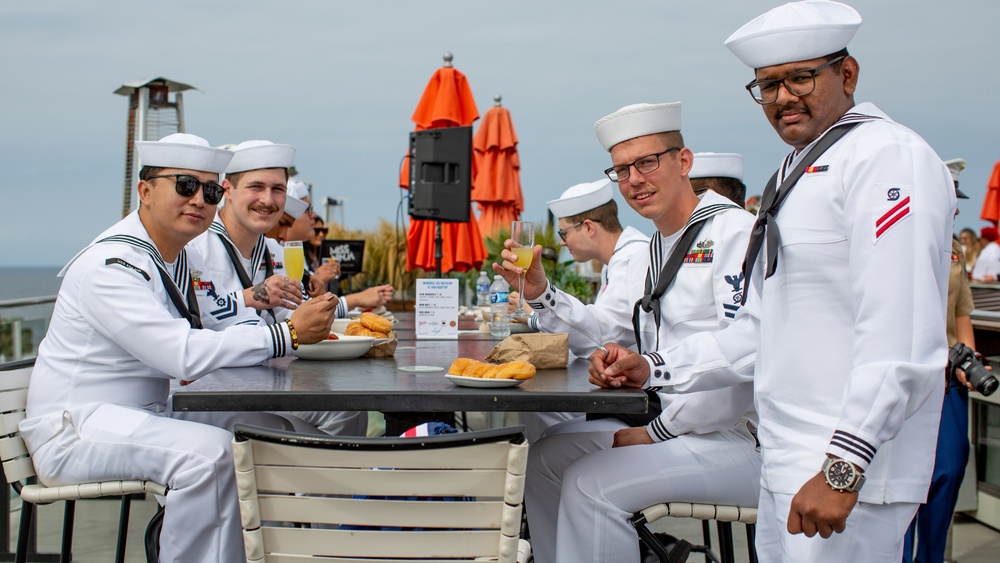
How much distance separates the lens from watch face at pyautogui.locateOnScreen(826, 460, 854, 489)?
156 cm

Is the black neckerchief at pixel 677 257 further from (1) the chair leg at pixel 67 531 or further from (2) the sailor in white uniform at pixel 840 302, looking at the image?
(1) the chair leg at pixel 67 531

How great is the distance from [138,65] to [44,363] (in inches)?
393

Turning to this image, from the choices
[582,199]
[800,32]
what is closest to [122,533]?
[800,32]

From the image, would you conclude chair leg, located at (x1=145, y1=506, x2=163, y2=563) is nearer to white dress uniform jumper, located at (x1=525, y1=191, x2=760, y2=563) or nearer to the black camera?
white dress uniform jumper, located at (x1=525, y1=191, x2=760, y2=563)

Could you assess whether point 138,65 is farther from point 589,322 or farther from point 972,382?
point 972,382

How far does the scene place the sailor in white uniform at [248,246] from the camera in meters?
4.10

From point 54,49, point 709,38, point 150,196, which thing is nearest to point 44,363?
point 150,196

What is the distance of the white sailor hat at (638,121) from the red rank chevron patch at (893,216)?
1.63m

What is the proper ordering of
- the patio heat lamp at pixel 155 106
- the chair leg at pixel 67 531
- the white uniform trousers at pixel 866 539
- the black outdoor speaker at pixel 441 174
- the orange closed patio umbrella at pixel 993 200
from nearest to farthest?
the white uniform trousers at pixel 866 539 < the chair leg at pixel 67 531 < the black outdoor speaker at pixel 441 174 < the patio heat lamp at pixel 155 106 < the orange closed patio umbrella at pixel 993 200

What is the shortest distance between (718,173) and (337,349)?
1.91 metres

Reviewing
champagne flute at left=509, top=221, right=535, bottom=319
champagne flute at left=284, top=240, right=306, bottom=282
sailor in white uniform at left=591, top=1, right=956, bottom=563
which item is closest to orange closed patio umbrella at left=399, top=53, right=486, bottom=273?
champagne flute at left=284, top=240, right=306, bottom=282

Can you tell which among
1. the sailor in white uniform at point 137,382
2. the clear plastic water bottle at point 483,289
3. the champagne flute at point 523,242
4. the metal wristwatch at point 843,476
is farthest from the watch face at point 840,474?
the clear plastic water bottle at point 483,289

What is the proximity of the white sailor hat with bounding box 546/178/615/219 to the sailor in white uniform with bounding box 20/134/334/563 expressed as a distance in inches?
101

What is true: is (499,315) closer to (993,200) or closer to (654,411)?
(654,411)
